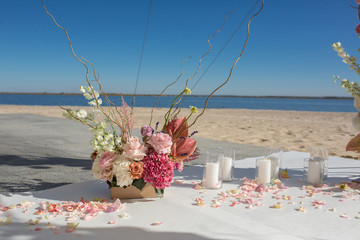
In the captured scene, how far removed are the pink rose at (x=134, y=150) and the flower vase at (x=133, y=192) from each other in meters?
0.17

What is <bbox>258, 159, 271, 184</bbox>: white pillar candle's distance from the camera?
5.53 feet

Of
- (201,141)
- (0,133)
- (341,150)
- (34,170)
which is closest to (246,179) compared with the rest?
(34,170)

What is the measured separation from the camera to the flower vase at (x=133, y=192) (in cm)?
141

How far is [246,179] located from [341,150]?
3815 millimetres

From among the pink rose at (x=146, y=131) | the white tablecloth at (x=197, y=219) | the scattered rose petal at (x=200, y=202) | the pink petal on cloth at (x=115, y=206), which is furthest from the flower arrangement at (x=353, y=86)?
the pink petal on cloth at (x=115, y=206)

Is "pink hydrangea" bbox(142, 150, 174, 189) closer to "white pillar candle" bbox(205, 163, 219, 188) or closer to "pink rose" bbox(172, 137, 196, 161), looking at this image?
"pink rose" bbox(172, 137, 196, 161)

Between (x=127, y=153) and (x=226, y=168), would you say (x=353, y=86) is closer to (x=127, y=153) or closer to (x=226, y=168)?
(x=226, y=168)

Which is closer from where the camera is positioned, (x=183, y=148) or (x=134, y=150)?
(x=134, y=150)

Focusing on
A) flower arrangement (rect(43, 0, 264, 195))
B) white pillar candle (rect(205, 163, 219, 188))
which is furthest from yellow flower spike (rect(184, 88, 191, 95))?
white pillar candle (rect(205, 163, 219, 188))

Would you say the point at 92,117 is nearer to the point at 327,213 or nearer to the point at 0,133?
the point at 327,213

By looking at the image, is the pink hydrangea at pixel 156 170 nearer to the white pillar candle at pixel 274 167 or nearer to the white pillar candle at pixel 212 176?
the white pillar candle at pixel 212 176

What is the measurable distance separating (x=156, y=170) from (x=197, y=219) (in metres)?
0.28

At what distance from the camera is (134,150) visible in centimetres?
131

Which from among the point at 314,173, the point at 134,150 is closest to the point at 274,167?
the point at 314,173
